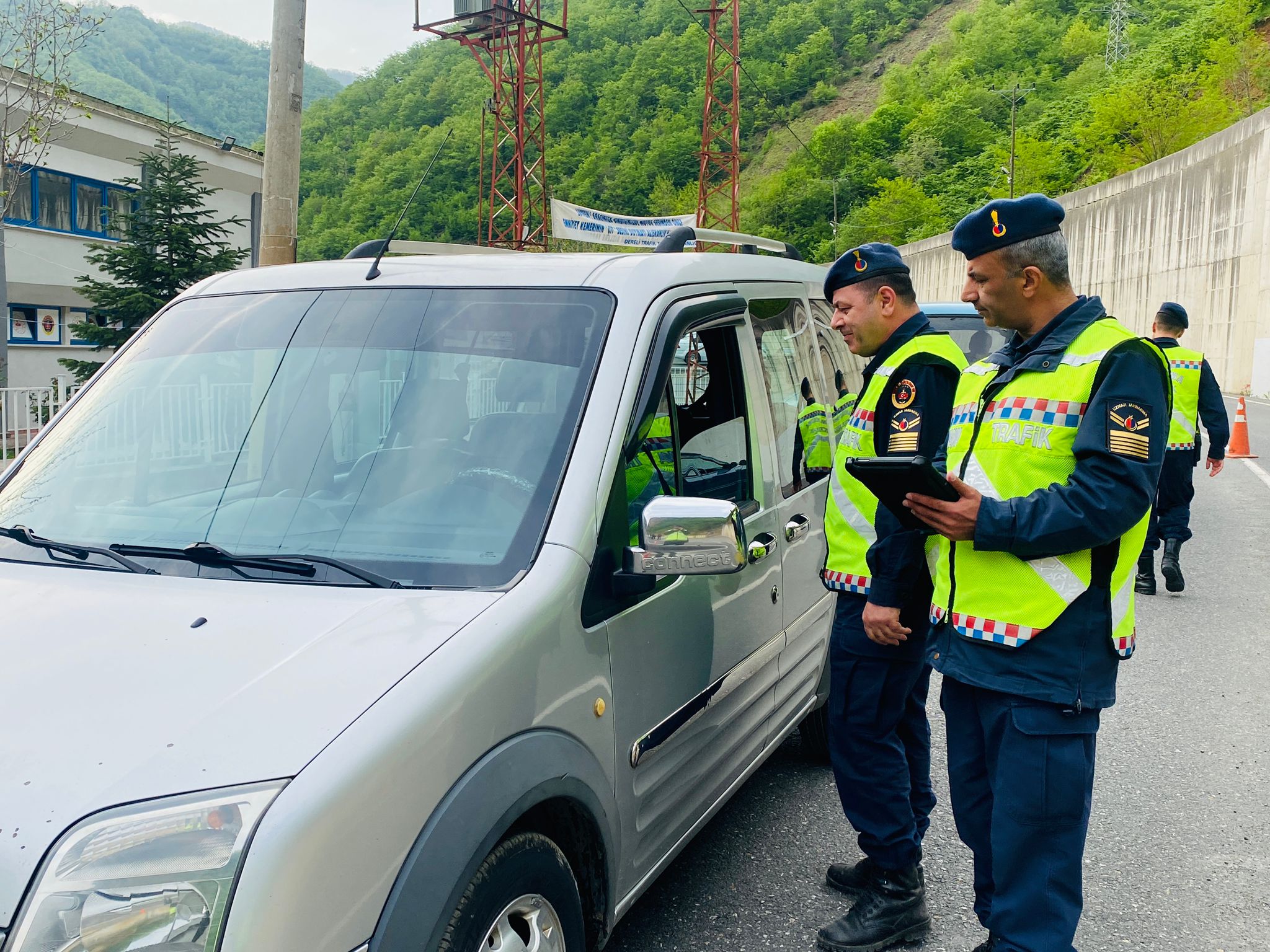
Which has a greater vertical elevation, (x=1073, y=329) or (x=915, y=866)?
(x=1073, y=329)

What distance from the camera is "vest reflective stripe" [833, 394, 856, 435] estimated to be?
4.10 metres

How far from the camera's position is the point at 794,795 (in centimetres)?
426

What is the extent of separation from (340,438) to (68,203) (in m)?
30.2

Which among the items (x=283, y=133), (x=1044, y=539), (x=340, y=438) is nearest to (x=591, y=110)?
(x=283, y=133)

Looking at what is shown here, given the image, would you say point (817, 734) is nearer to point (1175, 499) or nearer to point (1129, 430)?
point (1129, 430)

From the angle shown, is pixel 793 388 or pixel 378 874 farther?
pixel 793 388

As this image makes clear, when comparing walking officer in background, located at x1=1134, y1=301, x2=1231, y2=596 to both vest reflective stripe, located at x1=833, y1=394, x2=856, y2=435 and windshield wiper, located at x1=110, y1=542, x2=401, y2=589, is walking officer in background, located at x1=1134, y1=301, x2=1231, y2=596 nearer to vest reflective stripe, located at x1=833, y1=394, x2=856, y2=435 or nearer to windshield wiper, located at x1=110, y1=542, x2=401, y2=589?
vest reflective stripe, located at x1=833, y1=394, x2=856, y2=435

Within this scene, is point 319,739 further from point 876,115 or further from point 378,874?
point 876,115

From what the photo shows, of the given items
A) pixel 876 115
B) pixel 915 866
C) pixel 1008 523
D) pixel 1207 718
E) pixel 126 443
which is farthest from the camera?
pixel 876 115

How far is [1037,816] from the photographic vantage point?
96.0 inches

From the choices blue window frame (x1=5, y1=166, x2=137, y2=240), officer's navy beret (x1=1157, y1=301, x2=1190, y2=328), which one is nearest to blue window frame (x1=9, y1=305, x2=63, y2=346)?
blue window frame (x1=5, y1=166, x2=137, y2=240)

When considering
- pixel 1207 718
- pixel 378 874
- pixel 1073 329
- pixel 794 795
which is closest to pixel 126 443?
pixel 378 874

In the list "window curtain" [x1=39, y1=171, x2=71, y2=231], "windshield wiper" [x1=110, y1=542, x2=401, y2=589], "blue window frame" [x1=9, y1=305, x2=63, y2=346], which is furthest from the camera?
"window curtain" [x1=39, y1=171, x2=71, y2=231]

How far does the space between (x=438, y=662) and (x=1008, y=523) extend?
4.18 ft
